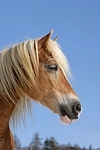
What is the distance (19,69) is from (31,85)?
225 mm

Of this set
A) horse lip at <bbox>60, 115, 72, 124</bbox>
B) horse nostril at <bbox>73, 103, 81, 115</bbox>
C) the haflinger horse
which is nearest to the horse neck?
the haflinger horse

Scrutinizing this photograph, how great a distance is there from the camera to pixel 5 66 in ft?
14.4

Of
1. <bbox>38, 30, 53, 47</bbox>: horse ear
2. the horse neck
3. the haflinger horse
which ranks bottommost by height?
the horse neck

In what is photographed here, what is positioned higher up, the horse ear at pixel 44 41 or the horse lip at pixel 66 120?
the horse ear at pixel 44 41

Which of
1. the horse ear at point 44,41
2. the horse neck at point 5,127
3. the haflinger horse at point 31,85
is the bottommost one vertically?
the horse neck at point 5,127

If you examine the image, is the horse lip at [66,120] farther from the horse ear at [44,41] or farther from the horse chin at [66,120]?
the horse ear at [44,41]

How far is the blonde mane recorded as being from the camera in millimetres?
4367

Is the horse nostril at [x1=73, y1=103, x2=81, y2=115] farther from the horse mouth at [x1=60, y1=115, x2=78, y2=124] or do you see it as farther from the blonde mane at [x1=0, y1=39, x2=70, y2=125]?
the blonde mane at [x1=0, y1=39, x2=70, y2=125]

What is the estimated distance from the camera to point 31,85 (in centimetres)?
438

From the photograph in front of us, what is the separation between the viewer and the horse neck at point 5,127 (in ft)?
13.9

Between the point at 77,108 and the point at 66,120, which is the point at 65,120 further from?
the point at 77,108

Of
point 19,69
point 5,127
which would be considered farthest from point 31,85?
point 5,127

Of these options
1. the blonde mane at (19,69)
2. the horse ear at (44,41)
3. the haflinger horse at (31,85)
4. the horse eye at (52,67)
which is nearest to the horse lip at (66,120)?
the haflinger horse at (31,85)

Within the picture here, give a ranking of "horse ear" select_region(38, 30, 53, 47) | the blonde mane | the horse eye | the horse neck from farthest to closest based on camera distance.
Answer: "horse ear" select_region(38, 30, 53, 47), the horse eye, the blonde mane, the horse neck
